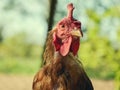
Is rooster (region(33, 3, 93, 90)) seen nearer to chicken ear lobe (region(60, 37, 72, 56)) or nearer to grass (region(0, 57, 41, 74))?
chicken ear lobe (region(60, 37, 72, 56))

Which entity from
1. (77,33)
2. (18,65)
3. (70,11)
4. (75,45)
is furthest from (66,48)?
(18,65)

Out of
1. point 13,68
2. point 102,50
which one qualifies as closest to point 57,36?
point 102,50

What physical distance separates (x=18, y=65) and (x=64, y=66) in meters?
10.2

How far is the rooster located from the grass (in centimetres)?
841

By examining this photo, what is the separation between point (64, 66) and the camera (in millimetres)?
4004

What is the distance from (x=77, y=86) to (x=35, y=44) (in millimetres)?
11601

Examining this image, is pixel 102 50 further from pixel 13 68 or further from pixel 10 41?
pixel 10 41

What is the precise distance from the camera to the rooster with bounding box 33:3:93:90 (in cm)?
400

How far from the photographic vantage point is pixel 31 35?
14.7 meters

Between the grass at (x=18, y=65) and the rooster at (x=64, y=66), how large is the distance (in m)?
8.41

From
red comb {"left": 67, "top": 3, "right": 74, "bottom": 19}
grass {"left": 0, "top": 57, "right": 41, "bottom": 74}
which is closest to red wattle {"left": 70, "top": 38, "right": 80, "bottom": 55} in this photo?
red comb {"left": 67, "top": 3, "right": 74, "bottom": 19}

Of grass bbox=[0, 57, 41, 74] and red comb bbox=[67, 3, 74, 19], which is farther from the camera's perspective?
grass bbox=[0, 57, 41, 74]

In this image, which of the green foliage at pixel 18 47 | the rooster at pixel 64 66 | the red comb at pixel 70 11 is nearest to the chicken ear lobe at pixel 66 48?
the rooster at pixel 64 66

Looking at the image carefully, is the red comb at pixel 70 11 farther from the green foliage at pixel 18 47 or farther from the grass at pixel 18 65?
the green foliage at pixel 18 47
